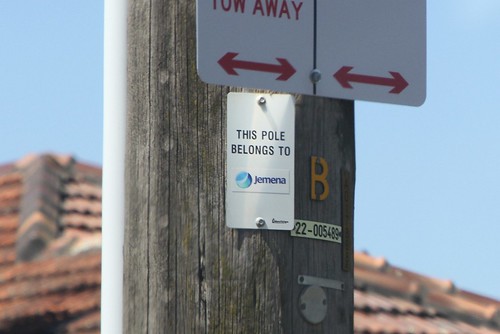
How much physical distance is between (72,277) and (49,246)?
0.49 m

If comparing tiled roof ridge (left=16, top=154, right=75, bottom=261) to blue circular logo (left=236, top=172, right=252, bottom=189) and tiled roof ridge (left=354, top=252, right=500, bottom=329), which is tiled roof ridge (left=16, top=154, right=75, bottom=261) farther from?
blue circular logo (left=236, top=172, right=252, bottom=189)

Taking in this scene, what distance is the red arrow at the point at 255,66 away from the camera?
136 inches

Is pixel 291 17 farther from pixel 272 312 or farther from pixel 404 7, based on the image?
pixel 272 312

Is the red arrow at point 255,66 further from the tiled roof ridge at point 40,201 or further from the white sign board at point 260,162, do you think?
the tiled roof ridge at point 40,201

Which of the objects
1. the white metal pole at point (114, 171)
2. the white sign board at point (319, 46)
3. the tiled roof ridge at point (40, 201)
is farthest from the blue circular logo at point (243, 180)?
the tiled roof ridge at point (40, 201)

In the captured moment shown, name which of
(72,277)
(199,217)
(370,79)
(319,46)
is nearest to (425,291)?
(72,277)

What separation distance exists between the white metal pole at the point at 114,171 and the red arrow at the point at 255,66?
1.25ft

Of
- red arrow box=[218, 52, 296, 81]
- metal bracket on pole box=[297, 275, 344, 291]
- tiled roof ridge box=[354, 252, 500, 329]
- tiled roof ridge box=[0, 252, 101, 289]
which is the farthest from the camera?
tiled roof ridge box=[354, 252, 500, 329]

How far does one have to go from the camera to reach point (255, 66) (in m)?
3.51

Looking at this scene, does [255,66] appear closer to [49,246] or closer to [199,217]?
[199,217]

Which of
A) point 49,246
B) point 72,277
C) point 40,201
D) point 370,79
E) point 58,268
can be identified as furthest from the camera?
point 40,201

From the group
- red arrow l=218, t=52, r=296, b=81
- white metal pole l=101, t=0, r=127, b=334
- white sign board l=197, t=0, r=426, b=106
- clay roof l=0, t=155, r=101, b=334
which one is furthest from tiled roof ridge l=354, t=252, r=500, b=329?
red arrow l=218, t=52, r=296, b=81

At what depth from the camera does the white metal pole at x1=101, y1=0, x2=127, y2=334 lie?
12.0 ft

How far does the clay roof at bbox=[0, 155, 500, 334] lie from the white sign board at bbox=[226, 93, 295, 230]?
4.30 m
